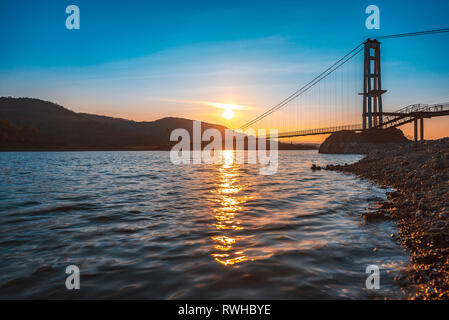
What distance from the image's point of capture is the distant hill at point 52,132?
8617 cm

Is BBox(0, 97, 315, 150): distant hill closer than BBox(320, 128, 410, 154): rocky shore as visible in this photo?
No

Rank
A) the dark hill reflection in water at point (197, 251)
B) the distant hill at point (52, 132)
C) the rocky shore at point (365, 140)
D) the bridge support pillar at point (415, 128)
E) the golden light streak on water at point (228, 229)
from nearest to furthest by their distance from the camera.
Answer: the dark hill reflection in water at point (197, 251), the golden light streak on water at point (228, 229), the bridge support pillar at point (415, 128), the rocky shore at point (365, 140), the distant hill at point (52, 132)

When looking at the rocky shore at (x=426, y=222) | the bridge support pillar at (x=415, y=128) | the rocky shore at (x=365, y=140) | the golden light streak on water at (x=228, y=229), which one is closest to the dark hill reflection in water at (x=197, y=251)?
the golden light streak on water at (x=228, y=229)

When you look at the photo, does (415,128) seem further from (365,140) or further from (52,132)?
(52,132)

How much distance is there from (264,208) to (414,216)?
3.40 metres

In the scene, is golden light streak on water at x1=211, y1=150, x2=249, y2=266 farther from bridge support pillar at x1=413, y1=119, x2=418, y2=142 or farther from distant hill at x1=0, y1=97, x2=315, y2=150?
distant hill at x1=0, y1=97, x2=315, y2=150

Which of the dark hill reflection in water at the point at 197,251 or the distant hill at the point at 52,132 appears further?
the distant hill at the point at 52,132

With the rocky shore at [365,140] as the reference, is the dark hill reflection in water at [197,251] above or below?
below

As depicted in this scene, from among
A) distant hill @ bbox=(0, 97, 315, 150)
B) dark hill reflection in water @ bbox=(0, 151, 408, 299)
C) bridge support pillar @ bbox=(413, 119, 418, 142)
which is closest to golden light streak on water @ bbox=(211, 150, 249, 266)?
dark hill reflection in water @ bbox=(0, 151, 408, 299)

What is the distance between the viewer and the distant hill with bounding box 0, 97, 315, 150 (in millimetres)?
86169

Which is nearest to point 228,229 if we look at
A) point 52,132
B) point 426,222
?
point 426,222

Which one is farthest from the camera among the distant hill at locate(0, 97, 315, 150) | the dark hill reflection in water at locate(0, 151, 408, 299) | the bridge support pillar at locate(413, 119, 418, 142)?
the distant hill at locate(0, 97, 315, 150)

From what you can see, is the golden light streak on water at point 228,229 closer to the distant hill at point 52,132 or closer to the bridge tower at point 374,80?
the bridge tower at point 374,80

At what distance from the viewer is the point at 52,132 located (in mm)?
116688
